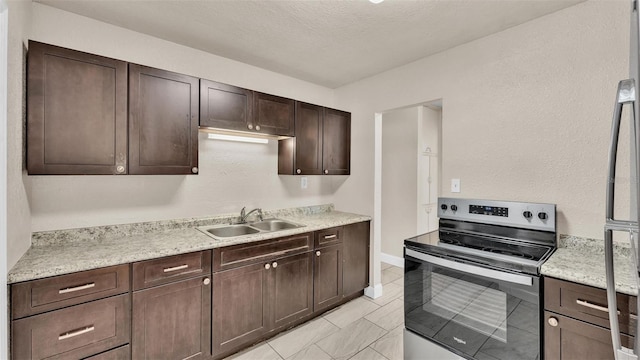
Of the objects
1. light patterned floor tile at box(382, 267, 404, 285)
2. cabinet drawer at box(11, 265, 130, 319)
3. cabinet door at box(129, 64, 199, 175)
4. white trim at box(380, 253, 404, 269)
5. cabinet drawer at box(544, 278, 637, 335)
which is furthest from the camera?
white trim at box(380, 253, 404, 269)

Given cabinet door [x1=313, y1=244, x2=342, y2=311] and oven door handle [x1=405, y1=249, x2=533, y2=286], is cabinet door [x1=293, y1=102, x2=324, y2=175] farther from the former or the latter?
oven door handle [x1=405, y1=249, x2=533, y2=286]

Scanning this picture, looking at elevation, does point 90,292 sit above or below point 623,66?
below

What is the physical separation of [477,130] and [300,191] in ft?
6.44

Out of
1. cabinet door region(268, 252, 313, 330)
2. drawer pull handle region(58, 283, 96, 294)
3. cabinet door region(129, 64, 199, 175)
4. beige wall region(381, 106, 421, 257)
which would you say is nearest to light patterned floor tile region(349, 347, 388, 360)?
cabinet door region(268, 252, 313, 330)

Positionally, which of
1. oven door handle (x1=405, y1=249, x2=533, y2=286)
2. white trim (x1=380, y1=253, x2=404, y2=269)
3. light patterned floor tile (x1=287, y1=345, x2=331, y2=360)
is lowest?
light patterned floor tile (x1=287, y1=345, x2=331, y2=360)

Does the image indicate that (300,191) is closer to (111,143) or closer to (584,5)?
(111,143)

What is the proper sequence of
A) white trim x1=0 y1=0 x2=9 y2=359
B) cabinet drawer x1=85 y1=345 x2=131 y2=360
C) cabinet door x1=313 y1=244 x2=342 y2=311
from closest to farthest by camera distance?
white trim x1=0 y1=0 x2=9 y2=359 → cabinet drawer x1=85 y1=345 x2=131 y2=360 → cabinet door x1=313 y1=244 x2=342 y2=311

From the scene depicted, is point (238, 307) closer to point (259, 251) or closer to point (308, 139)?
point (259, 251)

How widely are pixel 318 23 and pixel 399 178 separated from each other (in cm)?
267

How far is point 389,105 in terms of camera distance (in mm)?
2965

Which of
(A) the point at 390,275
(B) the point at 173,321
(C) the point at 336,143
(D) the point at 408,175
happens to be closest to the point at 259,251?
(B) the point at 173,321

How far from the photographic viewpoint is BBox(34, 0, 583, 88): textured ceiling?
1.86 metres

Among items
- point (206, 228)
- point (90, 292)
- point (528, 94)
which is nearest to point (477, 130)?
point (528, 94)

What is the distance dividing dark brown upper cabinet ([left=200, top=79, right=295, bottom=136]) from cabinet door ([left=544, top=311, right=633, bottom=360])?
239cm
